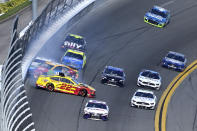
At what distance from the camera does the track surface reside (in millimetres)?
43375

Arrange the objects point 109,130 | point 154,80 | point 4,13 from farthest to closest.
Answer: point 4,13 < point 154,80 < point 109,130

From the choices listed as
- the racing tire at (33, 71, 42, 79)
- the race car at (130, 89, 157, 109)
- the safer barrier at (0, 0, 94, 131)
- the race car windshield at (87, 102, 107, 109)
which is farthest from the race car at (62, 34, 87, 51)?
the safer barrier at (0, 0, 94, 131)

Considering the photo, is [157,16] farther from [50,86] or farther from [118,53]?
[50,86]

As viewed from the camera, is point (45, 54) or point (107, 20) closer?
point (45, 54)

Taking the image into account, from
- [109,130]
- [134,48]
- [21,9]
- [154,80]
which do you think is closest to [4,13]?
[21,9]

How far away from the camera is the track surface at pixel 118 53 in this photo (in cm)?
4338

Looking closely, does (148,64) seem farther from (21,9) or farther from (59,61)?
(21,9)

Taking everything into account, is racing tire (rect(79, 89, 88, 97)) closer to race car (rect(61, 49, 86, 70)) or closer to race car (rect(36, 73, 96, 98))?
race car (rect(36, 73, 96, 98))

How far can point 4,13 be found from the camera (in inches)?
2339

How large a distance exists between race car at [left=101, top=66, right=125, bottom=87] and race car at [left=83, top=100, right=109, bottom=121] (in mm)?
5974

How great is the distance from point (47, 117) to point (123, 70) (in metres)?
12.4

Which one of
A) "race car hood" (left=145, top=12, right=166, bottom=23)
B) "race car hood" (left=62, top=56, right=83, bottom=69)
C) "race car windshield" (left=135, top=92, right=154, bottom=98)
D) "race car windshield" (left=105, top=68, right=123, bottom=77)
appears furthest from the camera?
"race car hood" (left=145, top=12, right=166, bottom=23)

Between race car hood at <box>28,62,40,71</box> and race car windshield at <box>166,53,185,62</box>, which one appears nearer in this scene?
race car hood at <box>28,62,40,71</box>

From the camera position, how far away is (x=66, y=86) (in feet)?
152
